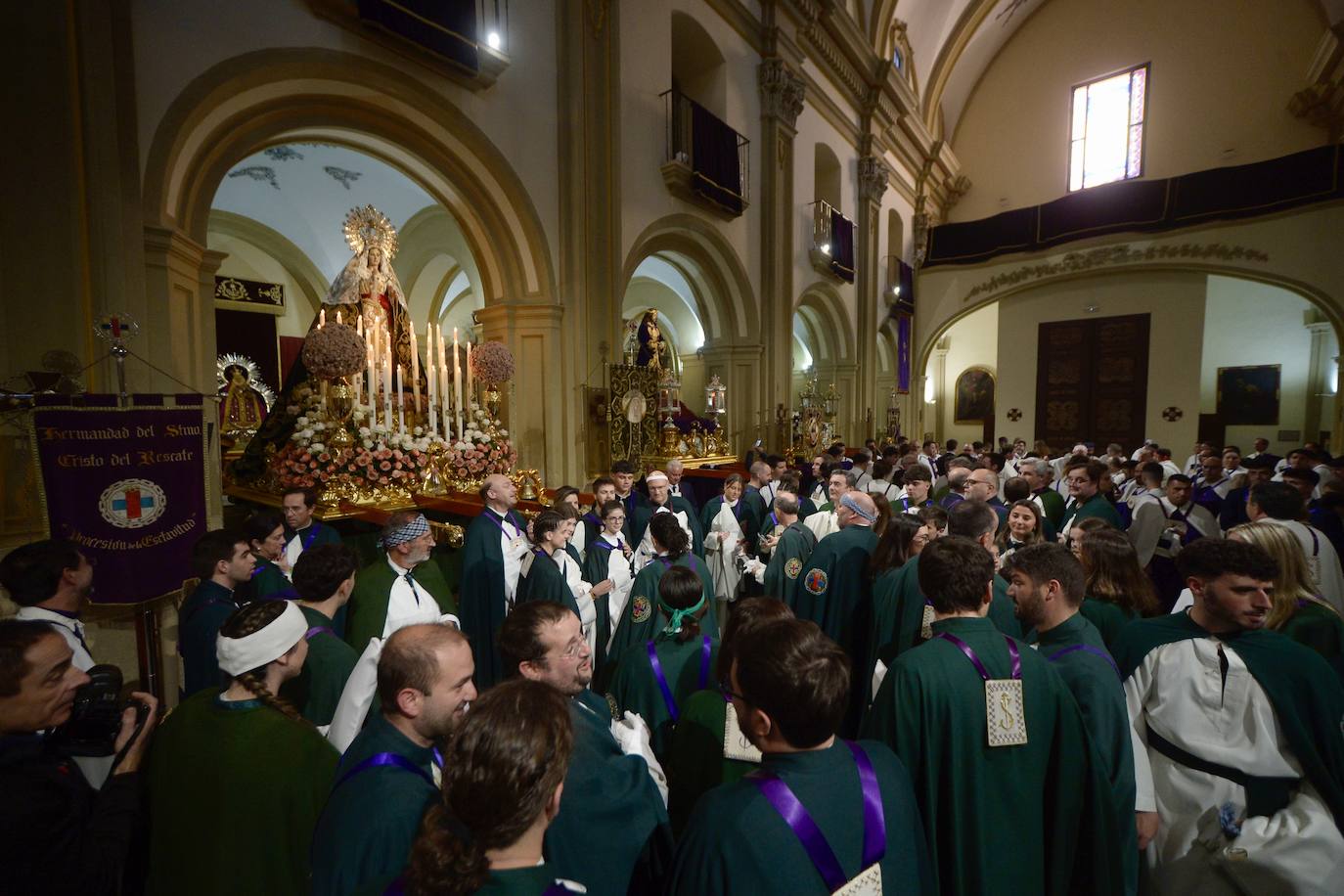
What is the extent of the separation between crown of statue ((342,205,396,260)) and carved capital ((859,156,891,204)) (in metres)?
13.4

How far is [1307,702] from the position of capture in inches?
77.9

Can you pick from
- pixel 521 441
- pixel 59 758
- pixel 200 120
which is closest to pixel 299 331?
pixel 521 441

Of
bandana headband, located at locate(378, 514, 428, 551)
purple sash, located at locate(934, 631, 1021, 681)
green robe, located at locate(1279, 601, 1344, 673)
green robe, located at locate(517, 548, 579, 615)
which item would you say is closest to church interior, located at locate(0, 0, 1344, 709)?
bandana headband, located at locate(378, 514, 428, 551)

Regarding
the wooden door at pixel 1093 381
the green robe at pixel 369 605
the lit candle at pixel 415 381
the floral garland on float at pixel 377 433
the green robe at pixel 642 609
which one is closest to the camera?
the green robe at pixel 642 609

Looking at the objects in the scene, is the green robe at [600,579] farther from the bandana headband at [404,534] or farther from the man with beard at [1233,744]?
the man with beard at [1233,744]

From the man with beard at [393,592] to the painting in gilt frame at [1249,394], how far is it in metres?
21.9

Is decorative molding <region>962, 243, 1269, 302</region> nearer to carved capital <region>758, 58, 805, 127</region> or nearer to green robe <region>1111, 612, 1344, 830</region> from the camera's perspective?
carved capital <region>758, 58, 805, 127</region>

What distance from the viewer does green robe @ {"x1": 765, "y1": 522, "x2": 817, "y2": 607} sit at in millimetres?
4344

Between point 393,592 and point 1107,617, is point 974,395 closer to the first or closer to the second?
point 1107,617

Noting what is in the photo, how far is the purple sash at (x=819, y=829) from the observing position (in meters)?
1.28

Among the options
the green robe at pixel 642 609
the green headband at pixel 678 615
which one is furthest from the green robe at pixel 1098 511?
the green headband at pixel 678 615

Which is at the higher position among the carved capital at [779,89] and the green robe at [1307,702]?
the carved capital at [779,89]

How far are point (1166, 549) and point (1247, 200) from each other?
47.4ft

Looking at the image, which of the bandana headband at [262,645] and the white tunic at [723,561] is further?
the white tunic at [723,561]
